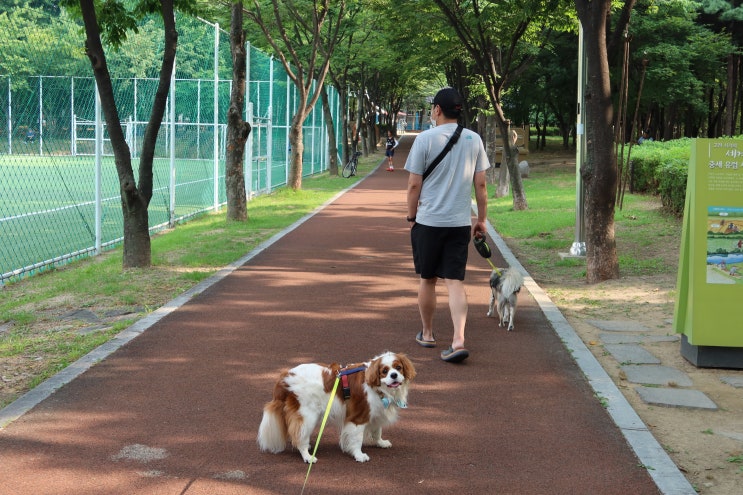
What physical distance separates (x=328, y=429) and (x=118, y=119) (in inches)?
Answer: 266

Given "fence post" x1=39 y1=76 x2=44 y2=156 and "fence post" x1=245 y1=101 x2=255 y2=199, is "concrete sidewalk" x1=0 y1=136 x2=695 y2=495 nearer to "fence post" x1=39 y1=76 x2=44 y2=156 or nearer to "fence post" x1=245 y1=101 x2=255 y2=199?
"fence post" x1=39 y1=76 x2=44 y2=156

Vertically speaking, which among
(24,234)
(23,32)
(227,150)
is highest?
(23,32)

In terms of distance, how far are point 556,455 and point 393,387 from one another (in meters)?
0.97

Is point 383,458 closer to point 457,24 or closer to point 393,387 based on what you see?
point 393,387

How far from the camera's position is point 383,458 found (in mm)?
4812

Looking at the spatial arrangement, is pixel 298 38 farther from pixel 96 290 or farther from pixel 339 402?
pixel 339 402

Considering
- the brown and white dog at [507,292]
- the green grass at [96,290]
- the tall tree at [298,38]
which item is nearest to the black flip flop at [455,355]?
the brown and white dog at [507,292]

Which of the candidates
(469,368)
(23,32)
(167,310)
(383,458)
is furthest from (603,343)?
(23,32)

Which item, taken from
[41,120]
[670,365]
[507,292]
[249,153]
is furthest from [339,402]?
[249,153]

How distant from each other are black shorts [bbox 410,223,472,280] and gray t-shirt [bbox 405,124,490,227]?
2.3 inches

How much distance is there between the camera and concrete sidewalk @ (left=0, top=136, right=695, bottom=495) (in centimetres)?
446

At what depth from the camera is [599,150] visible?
34.1 feet

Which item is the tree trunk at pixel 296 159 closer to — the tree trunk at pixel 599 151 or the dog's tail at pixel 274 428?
the tree trunk at pixel 599 151

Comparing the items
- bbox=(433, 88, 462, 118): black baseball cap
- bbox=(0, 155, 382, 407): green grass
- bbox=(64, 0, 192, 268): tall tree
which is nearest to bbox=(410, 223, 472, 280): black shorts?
bbox=(433, 88, 462, 118): black baseball cap
